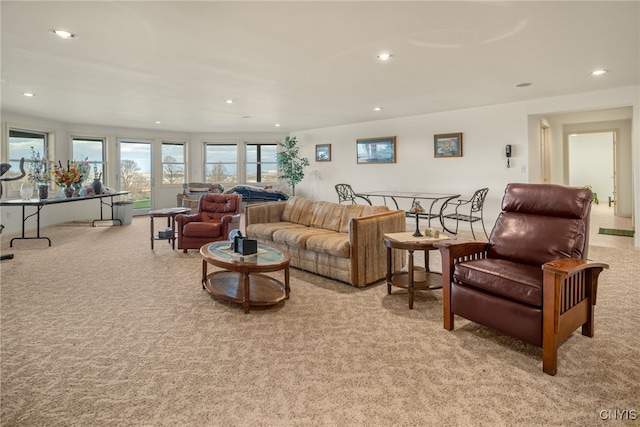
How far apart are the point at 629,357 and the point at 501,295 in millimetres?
856

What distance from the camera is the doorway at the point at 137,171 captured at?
938 cm

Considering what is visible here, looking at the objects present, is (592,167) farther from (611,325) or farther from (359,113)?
(611,325)

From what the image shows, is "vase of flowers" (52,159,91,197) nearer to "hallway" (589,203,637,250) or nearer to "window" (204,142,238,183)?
"window" (204,142,238,183)

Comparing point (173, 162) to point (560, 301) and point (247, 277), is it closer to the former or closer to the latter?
point (247, 277)

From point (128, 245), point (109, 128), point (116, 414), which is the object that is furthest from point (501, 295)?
point (109, 128)

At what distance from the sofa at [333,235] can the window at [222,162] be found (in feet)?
19.1

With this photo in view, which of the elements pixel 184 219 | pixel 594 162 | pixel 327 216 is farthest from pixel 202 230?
pixel 594 162

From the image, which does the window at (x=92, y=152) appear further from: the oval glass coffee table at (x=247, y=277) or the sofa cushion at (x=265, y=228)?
the oval glass coffee table at (x=247, y=277)

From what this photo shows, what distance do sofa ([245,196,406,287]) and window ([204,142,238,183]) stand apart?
5826 millimetres

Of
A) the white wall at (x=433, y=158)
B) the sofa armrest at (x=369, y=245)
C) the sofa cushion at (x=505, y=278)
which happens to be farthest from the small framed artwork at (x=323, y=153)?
the sofa cushion at (x=505, y=278)

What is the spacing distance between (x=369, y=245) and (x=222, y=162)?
312 inches

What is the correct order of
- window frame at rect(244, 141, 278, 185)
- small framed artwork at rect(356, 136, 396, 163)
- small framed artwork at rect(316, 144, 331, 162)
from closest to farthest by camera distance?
small framed artwork at rect(356, 136, 396, 163), small framed artwork at rect(316, 144, 331, 162), window frame at rect(244, 141, 278, 185)

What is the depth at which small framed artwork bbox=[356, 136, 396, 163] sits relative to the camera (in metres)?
8.04

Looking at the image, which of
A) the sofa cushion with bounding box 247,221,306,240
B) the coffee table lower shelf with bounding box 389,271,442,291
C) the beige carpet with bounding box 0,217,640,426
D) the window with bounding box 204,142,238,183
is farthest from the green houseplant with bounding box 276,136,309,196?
the coffee table lower shelf with bounding box 389,271,442,291
